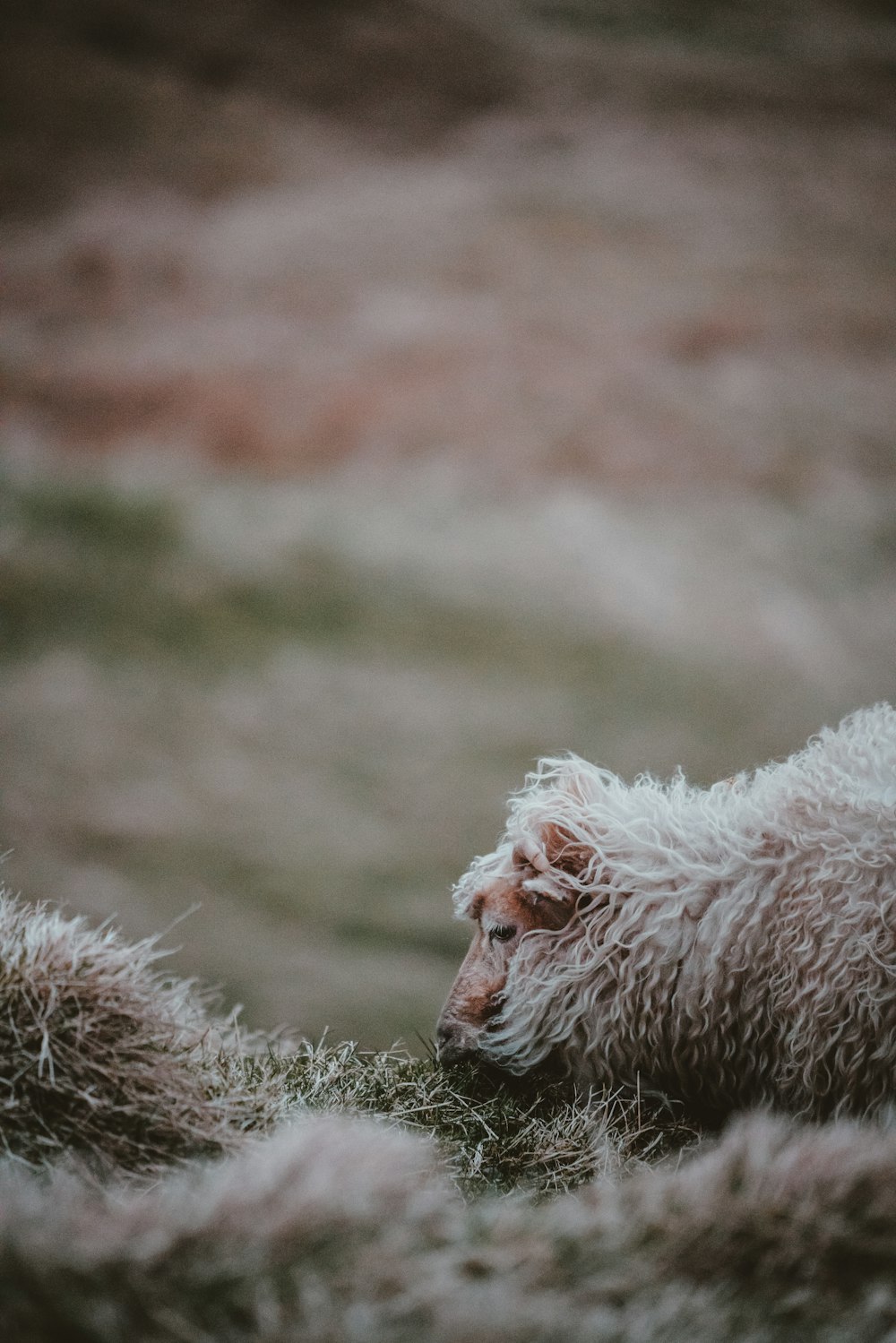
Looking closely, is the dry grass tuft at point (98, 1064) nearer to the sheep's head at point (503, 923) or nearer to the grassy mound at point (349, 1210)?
the grassy mound at point (349, 1210)

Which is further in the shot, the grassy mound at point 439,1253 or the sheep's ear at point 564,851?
the sheep's ear at point 564,851

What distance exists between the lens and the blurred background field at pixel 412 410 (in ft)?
4.32

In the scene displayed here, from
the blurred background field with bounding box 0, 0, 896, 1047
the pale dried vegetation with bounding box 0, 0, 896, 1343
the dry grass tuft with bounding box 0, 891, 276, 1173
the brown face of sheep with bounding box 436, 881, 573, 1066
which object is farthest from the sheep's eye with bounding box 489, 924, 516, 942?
the blurred background field with bounding box 0, 0, 896, 1047

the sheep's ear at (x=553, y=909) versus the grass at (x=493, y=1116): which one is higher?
the sheep's ear at (x=553, y=909)

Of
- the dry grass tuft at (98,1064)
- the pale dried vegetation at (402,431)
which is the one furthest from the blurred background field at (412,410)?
the dry grass tuft at (98,1064)

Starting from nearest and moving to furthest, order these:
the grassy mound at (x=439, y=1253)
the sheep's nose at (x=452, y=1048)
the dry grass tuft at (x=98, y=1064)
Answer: the grassy mound at (x=439, y=1253)
the dry grass tuft at (x=98, y=1064)
the sheep's nose at (x=452, y=1048)

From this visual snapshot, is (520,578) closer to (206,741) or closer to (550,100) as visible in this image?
(206,741)

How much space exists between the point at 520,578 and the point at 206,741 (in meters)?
0.48

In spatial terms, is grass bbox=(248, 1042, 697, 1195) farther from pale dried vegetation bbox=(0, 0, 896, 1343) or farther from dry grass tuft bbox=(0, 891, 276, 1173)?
pale dried vegetation bbox=(0, 0, 896, 1343)

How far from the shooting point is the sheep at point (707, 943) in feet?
1.58

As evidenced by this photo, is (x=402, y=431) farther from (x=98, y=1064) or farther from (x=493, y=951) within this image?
(x=98, y=1064)

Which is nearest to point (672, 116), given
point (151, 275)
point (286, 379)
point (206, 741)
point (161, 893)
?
point (286, 379)

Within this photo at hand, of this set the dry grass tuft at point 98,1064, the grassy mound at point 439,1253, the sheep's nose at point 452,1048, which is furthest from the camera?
the sheep's nose at point 452,1048

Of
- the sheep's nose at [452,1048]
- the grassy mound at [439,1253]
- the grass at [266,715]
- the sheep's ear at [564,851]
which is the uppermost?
the grass at [266,715]
